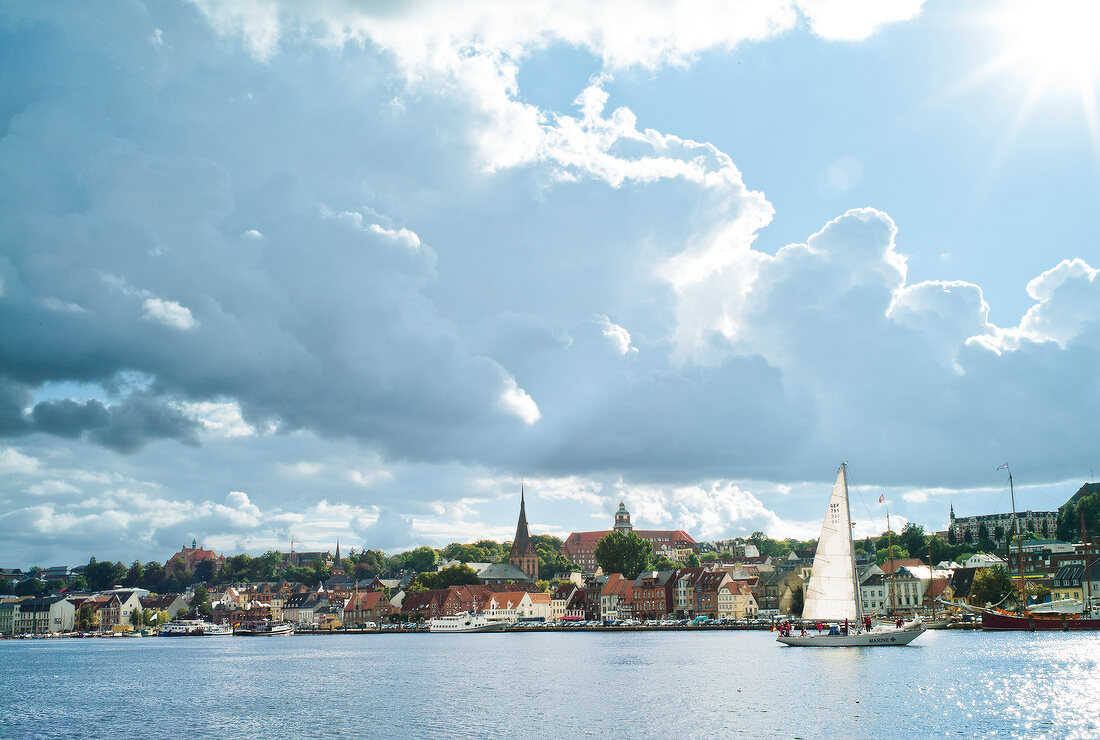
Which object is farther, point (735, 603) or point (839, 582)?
point (735, 603)

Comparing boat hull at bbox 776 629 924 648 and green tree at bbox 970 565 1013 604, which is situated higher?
green tree at bbox 970 565 1013 604

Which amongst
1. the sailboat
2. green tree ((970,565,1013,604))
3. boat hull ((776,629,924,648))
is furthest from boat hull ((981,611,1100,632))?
the sailboat

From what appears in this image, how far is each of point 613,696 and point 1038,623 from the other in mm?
80525

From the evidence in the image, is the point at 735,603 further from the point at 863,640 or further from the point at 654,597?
the point at 863,640

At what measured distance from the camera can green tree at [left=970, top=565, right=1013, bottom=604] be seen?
13409 centimetres

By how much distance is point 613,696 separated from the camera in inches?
2226

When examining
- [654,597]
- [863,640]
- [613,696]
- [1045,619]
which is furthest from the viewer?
[654,597]

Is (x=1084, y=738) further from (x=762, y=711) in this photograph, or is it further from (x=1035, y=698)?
(x=762, y=711)

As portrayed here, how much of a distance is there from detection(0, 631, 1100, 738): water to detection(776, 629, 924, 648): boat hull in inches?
47.6

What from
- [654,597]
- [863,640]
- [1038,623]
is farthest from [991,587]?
[654,597]

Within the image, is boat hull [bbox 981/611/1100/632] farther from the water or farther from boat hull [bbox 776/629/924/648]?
boat hull [bbox 776/629/924/648]

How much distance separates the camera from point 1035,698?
1914 inches

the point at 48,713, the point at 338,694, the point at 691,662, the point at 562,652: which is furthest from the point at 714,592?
the point at 48,713

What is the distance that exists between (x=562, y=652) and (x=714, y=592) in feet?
259
